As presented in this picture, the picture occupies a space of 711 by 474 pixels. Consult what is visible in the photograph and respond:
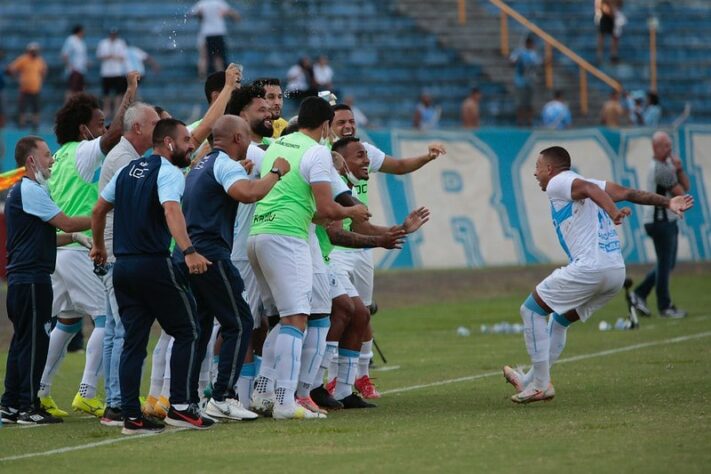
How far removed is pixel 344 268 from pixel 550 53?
2343 cm

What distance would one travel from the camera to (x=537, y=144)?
26188 millimetres

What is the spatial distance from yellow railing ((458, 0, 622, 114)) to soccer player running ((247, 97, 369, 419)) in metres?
23.8

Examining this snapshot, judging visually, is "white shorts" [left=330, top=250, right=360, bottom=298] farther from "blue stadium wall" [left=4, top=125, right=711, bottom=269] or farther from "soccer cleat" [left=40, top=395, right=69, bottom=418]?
"blue stadium wall" [left=4, top=125, right=711, bottom=269]

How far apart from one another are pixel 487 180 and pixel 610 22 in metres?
11.0

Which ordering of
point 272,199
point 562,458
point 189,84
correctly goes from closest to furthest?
point 562,458 < point 272,199 < point 189,84

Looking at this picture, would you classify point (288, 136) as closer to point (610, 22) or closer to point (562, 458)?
point (562, 458)

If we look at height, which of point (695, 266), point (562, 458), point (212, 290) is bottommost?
point (695, 266)

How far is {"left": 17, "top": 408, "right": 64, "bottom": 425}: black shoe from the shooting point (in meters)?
11.2

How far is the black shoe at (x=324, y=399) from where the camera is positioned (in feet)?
39.2

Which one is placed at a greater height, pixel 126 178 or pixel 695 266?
pixel 126 178

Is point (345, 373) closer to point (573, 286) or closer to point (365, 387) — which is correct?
point (365, 387)

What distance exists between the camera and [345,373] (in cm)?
1208

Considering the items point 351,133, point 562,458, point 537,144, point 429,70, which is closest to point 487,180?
point 537,144

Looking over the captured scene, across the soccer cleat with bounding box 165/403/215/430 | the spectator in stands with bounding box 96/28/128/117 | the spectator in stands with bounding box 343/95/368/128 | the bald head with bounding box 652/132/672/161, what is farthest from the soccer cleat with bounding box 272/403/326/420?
the spectator in stands with bounding box 96/28/128/117
